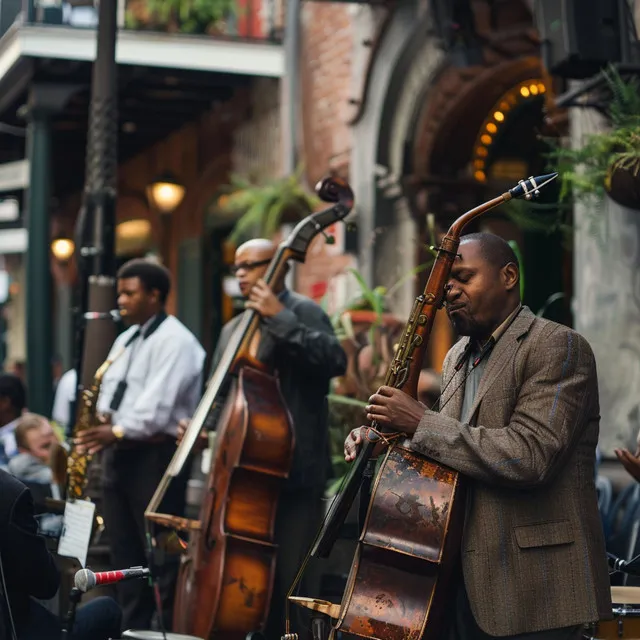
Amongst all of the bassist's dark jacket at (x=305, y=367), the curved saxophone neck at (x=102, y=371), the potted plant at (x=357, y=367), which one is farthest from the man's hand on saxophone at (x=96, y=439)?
the potted plant at (x=357, y=367)

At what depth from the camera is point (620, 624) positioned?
4.27 meters

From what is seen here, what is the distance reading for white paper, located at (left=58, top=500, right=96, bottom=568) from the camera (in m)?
5.72

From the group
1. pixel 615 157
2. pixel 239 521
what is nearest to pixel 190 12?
pixel 615 157

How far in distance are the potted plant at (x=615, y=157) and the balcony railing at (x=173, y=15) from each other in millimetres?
8585

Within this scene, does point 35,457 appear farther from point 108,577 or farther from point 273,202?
point 273,202

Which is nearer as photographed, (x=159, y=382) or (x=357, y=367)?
(x=159, y=382)

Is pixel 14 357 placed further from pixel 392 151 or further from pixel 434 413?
pixel 434 413

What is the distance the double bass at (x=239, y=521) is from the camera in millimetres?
5871

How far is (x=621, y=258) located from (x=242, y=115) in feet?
31.3

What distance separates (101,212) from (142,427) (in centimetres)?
161

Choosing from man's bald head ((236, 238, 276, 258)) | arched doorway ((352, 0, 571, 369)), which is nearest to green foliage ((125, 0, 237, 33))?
arched doorway ((352, 0, 571, 369))

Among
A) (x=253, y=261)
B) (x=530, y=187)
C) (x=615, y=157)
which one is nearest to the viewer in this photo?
(x=530, y=187)

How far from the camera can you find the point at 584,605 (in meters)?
3.88

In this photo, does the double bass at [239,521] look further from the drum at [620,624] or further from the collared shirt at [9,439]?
the collared shirt at [9,439]
